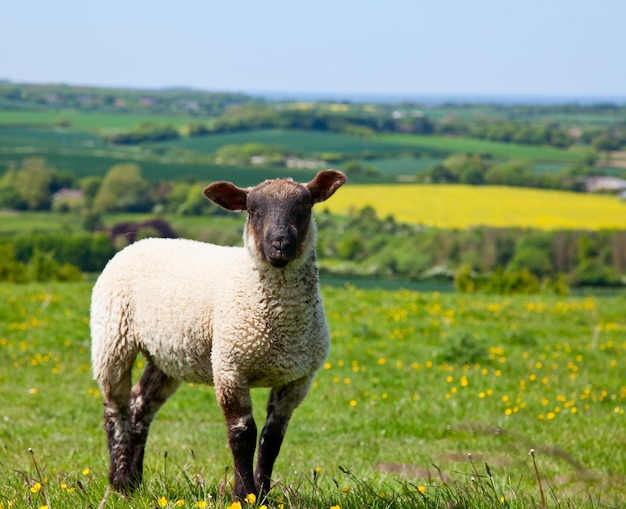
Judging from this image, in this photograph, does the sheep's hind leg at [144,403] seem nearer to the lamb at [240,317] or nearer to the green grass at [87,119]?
the lamb at [240,317]

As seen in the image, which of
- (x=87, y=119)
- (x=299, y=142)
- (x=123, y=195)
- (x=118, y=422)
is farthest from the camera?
(x=87, y=119)

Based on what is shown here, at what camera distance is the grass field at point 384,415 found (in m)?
5.27

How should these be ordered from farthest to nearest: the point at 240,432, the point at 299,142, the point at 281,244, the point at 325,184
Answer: the point at 299,142
the point at 325,184
the point at 240,432
the point at 281,244

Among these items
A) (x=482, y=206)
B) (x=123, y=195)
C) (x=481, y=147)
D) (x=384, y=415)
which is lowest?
(x=123, y=195)

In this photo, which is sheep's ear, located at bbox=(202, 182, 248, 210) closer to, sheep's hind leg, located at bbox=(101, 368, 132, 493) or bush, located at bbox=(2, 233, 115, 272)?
sheep's hind leg, located at bbox=(101, 368, 132, 493)

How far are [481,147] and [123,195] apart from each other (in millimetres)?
72087

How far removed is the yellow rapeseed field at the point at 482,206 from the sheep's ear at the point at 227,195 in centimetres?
7029

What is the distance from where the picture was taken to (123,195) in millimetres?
83375

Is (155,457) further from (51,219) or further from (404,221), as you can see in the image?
(51,219)

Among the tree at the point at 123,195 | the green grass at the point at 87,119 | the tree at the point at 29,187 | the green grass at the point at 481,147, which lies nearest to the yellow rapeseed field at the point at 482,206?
the tree at the point at 123,195

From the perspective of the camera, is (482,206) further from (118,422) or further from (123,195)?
(118,422)

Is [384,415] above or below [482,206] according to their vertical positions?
above

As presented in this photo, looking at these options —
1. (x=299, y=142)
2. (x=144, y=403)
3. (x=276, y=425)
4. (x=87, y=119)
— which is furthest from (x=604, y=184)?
(x=276, y=425)

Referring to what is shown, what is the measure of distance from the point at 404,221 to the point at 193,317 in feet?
244
